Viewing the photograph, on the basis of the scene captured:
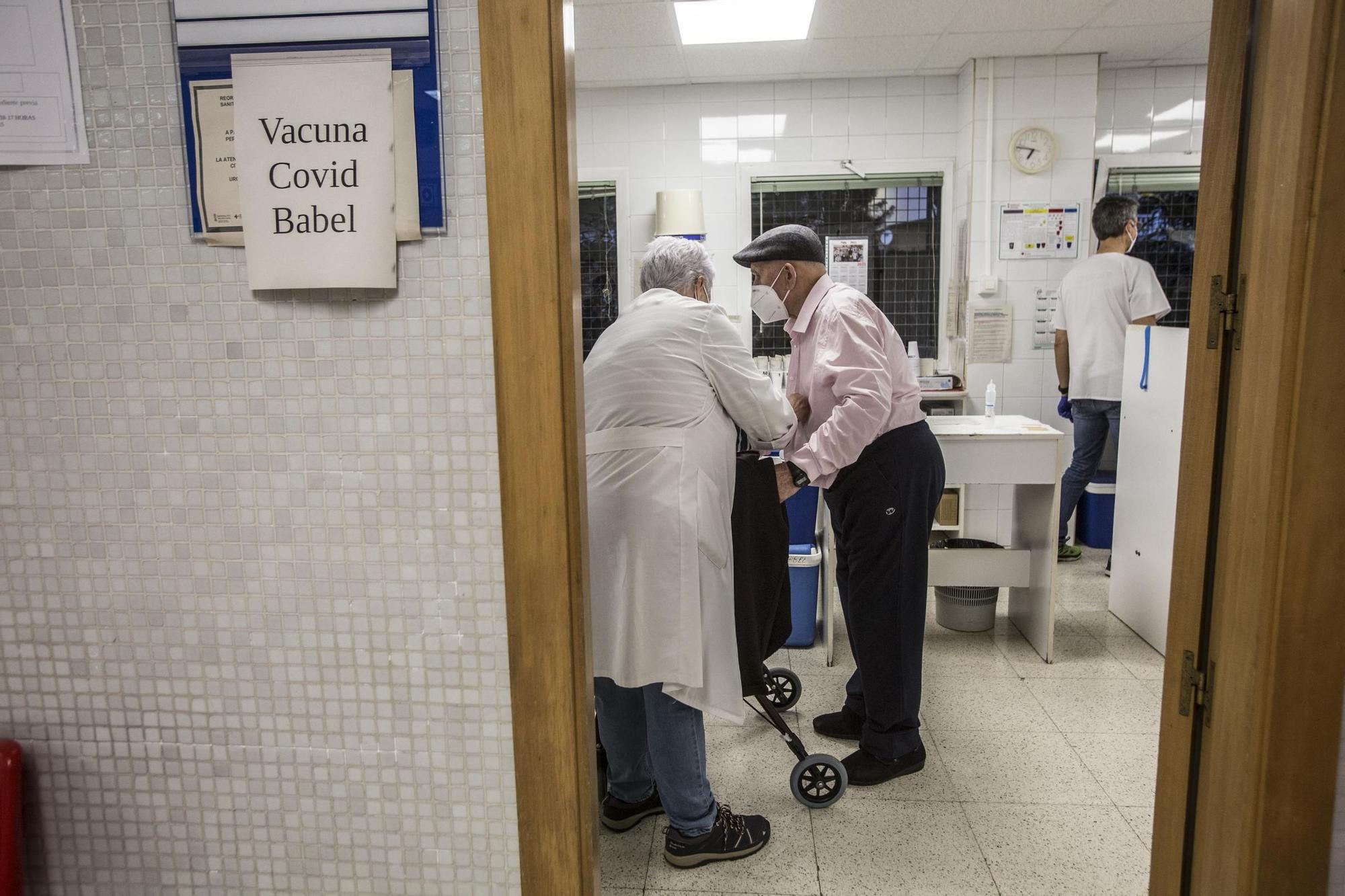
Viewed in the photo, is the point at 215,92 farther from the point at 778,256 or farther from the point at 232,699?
the point at 778,256

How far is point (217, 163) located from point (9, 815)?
84cm

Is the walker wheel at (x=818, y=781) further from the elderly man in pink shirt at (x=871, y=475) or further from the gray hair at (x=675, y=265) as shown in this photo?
the gray hair at (x=675, y=265)

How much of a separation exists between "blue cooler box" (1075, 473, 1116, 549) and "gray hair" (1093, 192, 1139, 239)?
1.35 metres

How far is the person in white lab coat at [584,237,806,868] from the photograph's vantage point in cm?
187

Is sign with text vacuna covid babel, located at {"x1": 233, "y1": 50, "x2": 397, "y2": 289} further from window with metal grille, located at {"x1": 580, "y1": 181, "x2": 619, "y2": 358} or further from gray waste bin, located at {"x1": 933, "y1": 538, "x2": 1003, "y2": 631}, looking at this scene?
window with metal grille, located at {"x1": 580, "y1": 181, "x2": 619, "y2": 358}

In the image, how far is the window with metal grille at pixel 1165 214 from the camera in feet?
16.3

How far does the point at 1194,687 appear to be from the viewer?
4.10ft

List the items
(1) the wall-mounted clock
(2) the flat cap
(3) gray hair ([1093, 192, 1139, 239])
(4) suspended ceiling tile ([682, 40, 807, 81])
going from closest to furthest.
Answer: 1. (2) the flat cap
2. (3) gray hair ([1093, 192, 1139, 239])
3. (4) suspended ceiling tile ([682, 40, 807, 81])
4. (1) the wall-mounted clock

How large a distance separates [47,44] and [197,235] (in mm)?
276

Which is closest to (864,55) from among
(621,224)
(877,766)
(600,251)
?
(621,224)

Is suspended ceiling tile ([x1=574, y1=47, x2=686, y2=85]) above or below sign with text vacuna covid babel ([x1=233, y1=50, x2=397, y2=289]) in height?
above

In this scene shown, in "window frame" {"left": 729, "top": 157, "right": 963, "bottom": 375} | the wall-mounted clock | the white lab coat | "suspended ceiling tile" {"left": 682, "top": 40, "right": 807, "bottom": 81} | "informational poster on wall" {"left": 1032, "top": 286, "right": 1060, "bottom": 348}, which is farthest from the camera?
"window frame" {"left": 729, "top": 157, "right": 963, "bottom": 375}

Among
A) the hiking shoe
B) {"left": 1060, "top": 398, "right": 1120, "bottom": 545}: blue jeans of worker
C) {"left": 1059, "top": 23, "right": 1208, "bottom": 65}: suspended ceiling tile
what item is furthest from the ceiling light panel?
the hiking shoe

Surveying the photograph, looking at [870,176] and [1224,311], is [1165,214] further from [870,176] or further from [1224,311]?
[1224,311]
